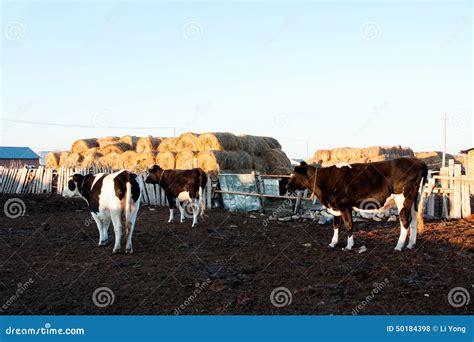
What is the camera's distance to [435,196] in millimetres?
12484

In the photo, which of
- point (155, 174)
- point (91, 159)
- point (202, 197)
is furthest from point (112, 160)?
point (202, 197)

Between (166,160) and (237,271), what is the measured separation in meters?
13.6

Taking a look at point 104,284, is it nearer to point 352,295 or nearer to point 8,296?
point 8,296

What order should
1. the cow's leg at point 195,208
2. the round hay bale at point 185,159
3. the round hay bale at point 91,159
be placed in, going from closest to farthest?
the cow's leg at point 195,208 → the round hay bale at point 185,159 → the round hay bale at point 91,159

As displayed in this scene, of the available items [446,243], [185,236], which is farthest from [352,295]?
[185,236]

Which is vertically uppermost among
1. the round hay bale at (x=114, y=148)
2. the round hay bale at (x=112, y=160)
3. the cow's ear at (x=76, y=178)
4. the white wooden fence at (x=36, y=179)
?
the cow's ear at (x=76, y=178)

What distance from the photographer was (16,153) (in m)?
51.8

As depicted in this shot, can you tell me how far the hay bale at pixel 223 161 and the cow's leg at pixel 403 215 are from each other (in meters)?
10.0

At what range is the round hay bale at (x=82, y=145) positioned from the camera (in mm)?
26013

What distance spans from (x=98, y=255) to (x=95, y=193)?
1.46 meters

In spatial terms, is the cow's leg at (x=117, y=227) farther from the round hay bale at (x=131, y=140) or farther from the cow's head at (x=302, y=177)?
the round hay bale at (x=131, y=140)

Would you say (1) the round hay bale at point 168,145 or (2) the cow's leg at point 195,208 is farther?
(1) the round hay bale at point 168,145

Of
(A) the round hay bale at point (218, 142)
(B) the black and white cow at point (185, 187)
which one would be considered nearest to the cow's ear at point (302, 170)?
(B) the black and white cow at point (185, 187)

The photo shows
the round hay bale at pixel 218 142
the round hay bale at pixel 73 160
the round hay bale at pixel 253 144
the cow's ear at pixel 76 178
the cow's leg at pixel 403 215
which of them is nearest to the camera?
the cow's leg at pixel 403 215
